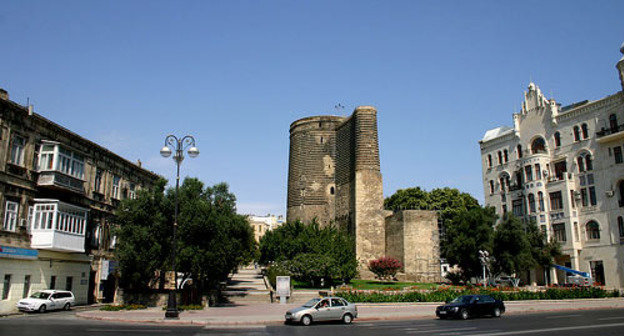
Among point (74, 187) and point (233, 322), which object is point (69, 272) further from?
point (233, 322)

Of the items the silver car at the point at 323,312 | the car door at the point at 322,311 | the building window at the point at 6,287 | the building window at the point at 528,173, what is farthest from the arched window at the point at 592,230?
the building window at the point at 6,287

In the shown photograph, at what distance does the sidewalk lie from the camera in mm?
18188

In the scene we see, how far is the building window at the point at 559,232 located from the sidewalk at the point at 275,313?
13382mm

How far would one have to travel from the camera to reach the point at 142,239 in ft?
81.0

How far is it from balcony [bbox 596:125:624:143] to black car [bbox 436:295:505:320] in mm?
25079

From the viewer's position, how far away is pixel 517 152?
4756cm

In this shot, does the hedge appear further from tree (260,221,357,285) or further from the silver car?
tree (260,221,357,285)

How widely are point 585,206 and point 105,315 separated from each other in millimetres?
38390

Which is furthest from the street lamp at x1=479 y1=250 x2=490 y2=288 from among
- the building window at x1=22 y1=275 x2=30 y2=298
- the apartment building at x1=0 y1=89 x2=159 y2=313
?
the building window at x1=22 y1=275 x2=30 y2=298

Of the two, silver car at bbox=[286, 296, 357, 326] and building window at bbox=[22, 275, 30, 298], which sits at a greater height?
building window at bbox=[22, 275, 30, 298]

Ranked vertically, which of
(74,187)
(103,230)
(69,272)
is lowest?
(69,272)

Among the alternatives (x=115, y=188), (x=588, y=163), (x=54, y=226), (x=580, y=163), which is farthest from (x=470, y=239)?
(x=54, y=226)

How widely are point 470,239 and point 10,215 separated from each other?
31.3m

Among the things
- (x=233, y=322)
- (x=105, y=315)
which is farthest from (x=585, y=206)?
(x=105, y=315)
